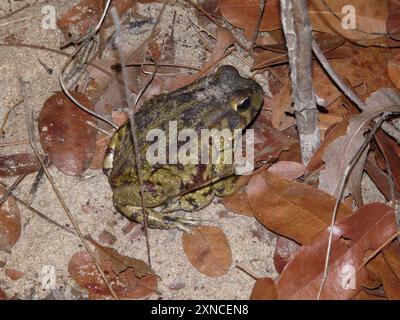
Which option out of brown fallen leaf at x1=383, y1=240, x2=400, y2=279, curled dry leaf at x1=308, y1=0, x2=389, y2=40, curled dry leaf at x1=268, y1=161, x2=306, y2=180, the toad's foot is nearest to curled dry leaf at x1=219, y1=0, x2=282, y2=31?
curled dry leaf at x1=308, y1=0, x2=389, y2=40

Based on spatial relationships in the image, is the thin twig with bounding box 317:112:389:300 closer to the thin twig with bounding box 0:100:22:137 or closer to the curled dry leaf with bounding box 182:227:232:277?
the curled dry leaf with bounding box 182:227:232:277

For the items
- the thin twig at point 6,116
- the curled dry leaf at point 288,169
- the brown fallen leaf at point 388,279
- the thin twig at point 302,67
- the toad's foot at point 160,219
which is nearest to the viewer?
the thin twig at point 302,67

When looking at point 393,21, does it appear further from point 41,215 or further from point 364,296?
point 41,215

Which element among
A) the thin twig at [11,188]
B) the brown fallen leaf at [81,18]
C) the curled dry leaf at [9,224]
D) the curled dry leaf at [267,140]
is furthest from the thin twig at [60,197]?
the curled dry leaf at [267,140]

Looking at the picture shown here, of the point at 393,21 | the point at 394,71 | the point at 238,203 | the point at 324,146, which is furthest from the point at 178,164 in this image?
the point at 393,21

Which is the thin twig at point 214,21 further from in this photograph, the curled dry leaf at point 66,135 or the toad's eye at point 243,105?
the curled dry leaf at point 66,135

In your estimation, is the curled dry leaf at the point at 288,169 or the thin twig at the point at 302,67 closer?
the thin twig at the point at 302,67
